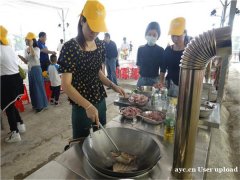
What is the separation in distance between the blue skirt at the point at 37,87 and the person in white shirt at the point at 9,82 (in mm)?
708

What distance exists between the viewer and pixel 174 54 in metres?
2.22

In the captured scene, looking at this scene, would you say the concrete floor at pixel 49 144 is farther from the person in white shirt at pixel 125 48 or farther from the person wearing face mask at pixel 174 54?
the person in white shirt at pixel 125 48

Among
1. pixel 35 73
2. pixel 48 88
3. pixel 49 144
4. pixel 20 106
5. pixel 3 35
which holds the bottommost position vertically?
pixel 49 144

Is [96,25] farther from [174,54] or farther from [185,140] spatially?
[174,54]

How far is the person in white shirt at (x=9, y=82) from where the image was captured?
2.54 metres

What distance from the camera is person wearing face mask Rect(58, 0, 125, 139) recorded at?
3.54 ft

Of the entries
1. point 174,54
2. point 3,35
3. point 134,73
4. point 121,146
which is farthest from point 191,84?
point 134,73

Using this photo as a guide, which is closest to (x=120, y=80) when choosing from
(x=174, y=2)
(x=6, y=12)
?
(x=174, y=2)

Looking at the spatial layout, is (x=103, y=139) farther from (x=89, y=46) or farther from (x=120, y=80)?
(x=120, y=80)

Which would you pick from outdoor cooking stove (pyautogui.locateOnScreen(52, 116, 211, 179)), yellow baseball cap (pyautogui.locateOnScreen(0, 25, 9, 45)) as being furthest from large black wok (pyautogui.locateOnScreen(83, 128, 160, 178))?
yellow baseball cap (pyautogui.locateOnScreen(0, 25, 9, 45))

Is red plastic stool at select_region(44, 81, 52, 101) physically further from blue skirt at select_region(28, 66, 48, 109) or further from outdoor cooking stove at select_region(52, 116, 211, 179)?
outdoor cooking stove at select_region(52, 116, 211, 179)

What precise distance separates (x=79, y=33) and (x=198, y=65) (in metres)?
0.82

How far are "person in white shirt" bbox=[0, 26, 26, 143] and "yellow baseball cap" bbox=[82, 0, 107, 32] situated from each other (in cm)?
201

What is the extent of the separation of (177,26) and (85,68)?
47.8 inches
